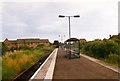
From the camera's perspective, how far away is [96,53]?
3428 cm

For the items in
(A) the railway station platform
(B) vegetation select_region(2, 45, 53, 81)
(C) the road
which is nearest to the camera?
(C) the road

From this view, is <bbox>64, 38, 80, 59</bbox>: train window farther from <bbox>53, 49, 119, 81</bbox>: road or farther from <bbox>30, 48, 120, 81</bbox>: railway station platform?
<bbox>53, 49, 119, 81</bbox>: road

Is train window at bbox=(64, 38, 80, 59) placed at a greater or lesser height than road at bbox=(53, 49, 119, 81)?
greater

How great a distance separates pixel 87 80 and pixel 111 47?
1807cm

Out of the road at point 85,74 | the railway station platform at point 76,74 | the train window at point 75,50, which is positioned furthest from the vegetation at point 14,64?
the train window at point 75,50

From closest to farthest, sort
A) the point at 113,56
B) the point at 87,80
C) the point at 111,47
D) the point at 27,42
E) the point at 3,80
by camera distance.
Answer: the point at 87,80, the point at 3,80, the point at 113,56, the point at 111,47, the point at 27,42

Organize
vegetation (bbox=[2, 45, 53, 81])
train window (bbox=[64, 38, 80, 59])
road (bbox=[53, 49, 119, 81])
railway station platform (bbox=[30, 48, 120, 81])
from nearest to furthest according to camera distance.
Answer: road (bbox=[53, 49, 119, 81]) → railway station platform (bbox=[30, 48, 120, 81]) → vegetation (bbox=[2, 45, 53, 81]) → train window (bbox=[64, 38, 80, 59])

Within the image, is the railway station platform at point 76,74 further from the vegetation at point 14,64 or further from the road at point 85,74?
the vegetation at point 14,64

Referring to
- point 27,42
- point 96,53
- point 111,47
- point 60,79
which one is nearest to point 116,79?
point 60,79

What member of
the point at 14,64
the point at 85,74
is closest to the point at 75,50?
the point at 14,64

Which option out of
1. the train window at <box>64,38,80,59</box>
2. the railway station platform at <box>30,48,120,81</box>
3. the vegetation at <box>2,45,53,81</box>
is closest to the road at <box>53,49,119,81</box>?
the railway station platform at <box>30,48,120,81</box>

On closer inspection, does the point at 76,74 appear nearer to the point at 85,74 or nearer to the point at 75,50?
the point at 85,74

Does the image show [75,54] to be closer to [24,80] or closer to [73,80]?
[24,80]

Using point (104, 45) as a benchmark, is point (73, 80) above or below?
below
